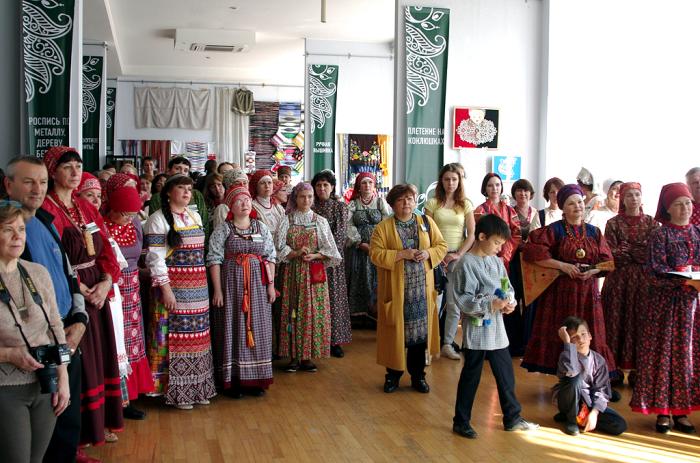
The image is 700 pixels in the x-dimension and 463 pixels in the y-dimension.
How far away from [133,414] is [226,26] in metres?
8.81

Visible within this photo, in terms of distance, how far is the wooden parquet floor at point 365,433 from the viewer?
3850 millimetres

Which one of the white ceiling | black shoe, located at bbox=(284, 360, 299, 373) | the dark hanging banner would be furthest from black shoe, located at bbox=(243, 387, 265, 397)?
the dark hanging banner

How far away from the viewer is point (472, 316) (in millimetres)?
4109

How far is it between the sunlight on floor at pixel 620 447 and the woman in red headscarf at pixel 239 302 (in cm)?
187

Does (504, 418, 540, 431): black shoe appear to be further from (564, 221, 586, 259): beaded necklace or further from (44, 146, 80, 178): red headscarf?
(44, 146, 80, 178): red headscarf

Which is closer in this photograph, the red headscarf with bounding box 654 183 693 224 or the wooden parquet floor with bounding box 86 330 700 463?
the wooden parquet floor with bounding box 86 330 700 463

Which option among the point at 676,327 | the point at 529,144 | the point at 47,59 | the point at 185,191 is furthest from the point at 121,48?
the point at 676,327

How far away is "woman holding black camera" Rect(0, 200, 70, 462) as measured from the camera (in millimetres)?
2545

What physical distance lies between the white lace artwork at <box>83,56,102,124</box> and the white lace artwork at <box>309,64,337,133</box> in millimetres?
3600

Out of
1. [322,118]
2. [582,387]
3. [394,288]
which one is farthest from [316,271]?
[322,118]

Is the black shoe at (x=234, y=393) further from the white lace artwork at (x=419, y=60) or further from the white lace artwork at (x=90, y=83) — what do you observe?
the white lace artwork at (x=90, y=83)

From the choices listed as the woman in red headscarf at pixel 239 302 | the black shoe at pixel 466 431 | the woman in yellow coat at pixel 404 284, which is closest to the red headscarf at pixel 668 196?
the woman in yellow coat at pixel 404 284

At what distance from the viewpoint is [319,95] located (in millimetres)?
12203

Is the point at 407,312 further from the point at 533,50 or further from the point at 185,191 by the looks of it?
the point at 533,50
